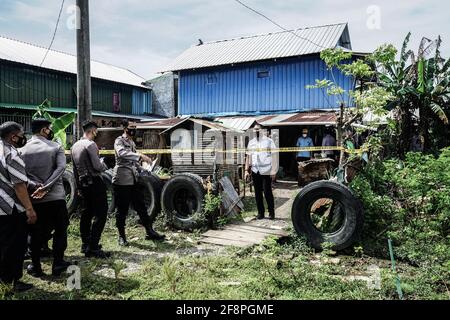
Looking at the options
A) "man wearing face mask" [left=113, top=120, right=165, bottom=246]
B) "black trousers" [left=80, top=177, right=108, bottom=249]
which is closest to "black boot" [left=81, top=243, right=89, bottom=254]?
"black trousers" [left=80, top=177, right=108, bottom=249]

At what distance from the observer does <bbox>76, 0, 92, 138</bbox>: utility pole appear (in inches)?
265

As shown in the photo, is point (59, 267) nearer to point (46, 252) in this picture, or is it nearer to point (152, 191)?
point (46, 252)

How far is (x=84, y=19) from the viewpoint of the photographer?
6.76 meters

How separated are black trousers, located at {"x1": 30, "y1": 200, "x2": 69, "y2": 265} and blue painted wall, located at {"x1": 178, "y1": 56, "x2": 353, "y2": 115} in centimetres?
1306

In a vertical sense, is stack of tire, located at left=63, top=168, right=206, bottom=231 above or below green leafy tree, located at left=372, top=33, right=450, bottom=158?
below

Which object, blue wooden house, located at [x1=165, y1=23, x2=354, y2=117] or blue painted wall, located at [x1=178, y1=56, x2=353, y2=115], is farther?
blue wooden house, located at [x1=165, y1=23, x2=354, y2=117]

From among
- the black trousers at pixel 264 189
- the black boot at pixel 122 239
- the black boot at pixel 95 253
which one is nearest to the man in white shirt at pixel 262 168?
the black trousers at pixel 264 189

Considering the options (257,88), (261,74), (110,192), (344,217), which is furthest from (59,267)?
(261,74)

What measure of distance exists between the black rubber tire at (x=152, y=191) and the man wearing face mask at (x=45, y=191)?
2455 mm

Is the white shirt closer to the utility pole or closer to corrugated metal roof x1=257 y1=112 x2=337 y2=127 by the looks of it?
the utility pole

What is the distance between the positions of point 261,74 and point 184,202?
11.7 m

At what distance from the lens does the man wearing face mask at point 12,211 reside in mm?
3570

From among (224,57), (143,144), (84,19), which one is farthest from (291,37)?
(84,19)

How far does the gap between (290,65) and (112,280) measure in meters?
14.3
